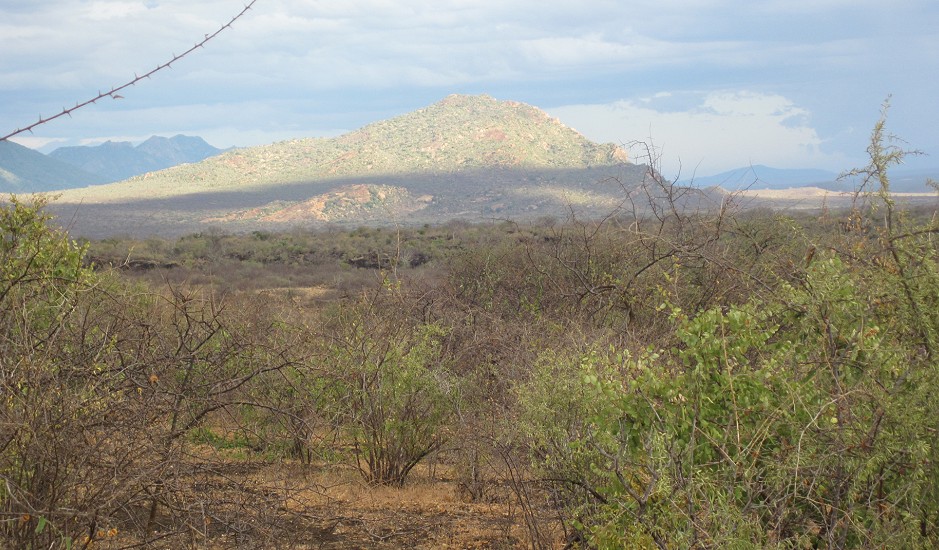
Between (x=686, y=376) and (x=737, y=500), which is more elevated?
(x=686, y=376)

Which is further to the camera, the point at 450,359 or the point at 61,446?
the point at 450,359

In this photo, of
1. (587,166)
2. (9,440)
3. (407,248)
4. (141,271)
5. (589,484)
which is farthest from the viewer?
(587,166)

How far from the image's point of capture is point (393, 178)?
97.9m

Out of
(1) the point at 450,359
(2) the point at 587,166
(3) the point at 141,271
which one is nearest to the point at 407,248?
(3) the point at 141,271

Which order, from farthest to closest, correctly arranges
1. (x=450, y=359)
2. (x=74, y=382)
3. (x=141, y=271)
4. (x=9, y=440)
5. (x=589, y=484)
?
(x=141, y=271)
(x=450, y=359)
(x=589, y=484)
(x=74, y=382)
(x=9, y=440)

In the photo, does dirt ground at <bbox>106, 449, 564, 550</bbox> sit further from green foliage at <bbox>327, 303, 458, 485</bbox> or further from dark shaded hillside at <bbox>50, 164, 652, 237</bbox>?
dark shaded hillside at <bbox>50, 164, 652, 237</bbox>

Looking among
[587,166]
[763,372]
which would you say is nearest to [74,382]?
[763,372]

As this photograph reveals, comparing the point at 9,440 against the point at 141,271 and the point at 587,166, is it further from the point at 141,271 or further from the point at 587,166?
the point at 587,166

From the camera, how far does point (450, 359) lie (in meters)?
10.9

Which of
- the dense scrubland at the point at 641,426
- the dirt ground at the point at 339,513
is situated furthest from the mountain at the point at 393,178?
the dense scrubland at the point at 641,426

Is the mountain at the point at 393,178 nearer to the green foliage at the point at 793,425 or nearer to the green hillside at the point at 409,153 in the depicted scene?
the green hillside at the point at 409,153

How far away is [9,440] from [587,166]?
9478 centimetres

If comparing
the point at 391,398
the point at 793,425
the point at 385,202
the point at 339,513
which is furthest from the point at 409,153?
the point at 793,425

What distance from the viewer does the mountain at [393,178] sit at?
80.6 meters
